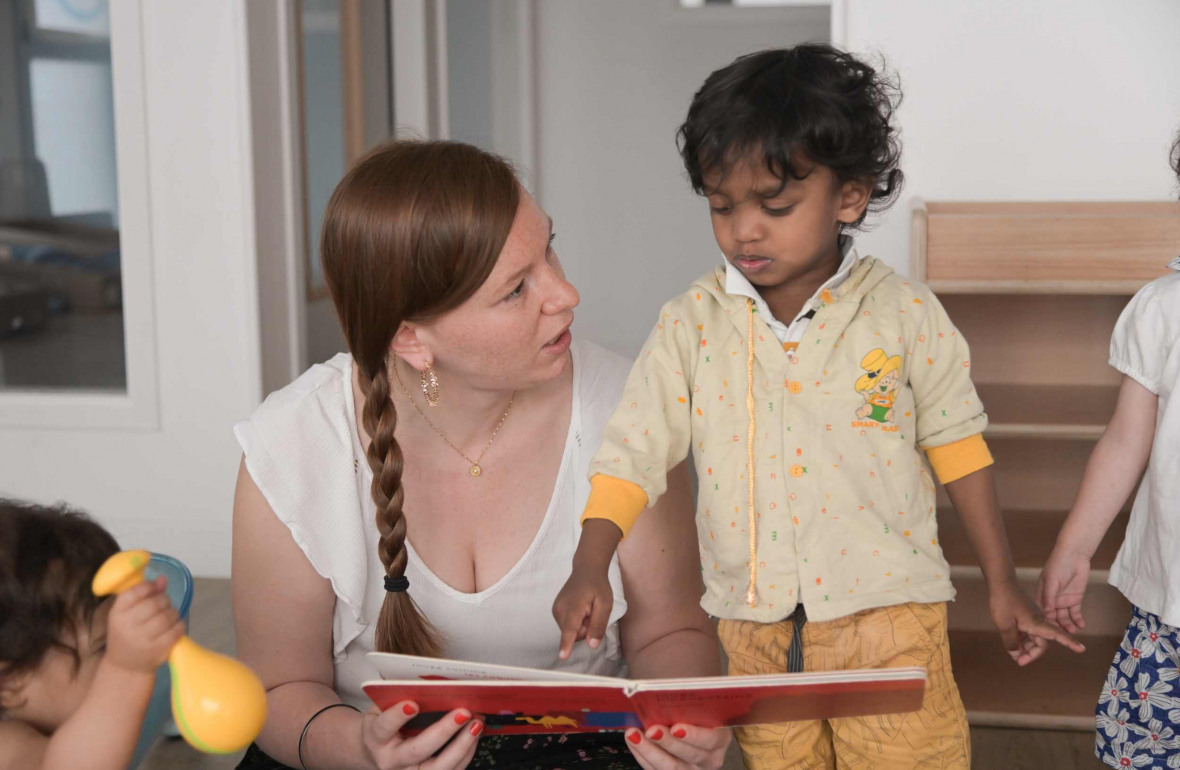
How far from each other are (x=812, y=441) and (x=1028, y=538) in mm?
1064

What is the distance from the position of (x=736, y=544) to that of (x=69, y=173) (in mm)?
2318

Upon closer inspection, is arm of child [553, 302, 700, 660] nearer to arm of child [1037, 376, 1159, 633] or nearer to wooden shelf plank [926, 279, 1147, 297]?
arm of child [1037, 376, 1159, 633]

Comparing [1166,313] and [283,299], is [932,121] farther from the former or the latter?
[283,299]

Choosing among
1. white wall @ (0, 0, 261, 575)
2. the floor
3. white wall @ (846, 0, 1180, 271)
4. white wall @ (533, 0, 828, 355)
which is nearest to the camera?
the floor

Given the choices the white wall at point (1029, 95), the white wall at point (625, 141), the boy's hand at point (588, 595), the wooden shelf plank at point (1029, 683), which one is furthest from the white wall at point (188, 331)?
the white wall at point (625, 141)

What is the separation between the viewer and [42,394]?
299 cm

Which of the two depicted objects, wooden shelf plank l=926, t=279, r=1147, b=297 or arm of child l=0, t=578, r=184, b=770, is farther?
wooden shelf plank l=926, t=279, r=1147, b=297

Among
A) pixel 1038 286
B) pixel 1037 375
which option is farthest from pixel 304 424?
pixel 1037 375

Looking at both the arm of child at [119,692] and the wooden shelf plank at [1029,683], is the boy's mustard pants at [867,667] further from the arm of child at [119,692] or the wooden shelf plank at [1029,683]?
the wooden shelf plank at [1029,683]

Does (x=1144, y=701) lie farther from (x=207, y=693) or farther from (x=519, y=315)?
(x=207, y=693)

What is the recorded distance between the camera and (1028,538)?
2119 mm

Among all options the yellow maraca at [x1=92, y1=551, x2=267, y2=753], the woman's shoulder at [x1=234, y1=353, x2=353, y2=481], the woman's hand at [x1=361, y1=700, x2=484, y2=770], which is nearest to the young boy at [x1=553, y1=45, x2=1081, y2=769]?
the woman's hand at [x1=361, y1=700, x2=484, y2=770]

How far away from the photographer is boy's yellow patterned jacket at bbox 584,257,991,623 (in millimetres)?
1237

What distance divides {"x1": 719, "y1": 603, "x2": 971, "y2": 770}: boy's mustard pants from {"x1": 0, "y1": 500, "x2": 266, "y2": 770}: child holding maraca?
0.61m
